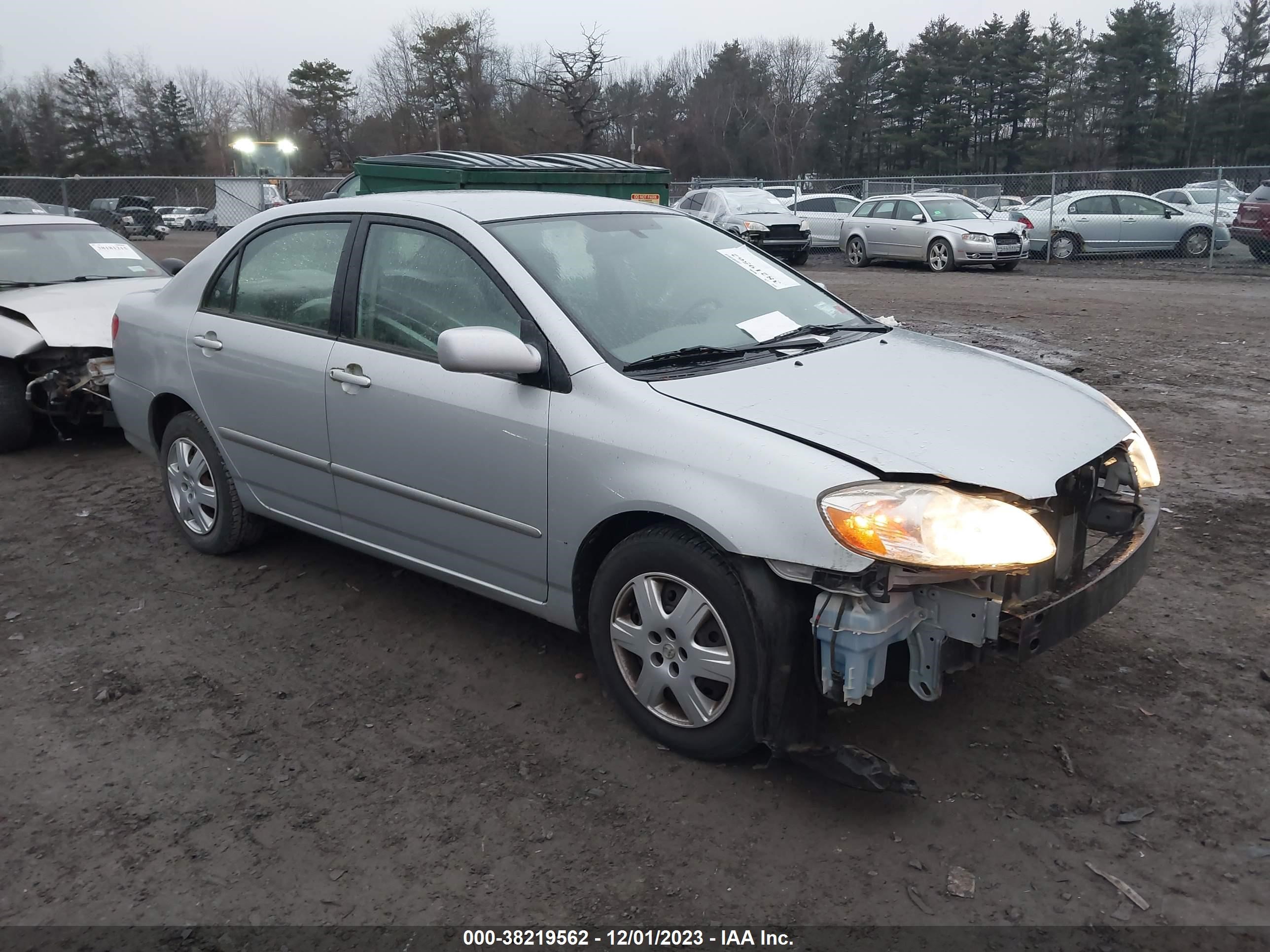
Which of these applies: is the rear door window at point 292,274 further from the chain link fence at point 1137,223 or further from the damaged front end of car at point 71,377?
the chain link fence at point 1137,223

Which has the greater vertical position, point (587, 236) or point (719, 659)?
point (587, 236)

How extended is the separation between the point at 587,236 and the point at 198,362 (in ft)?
6.64

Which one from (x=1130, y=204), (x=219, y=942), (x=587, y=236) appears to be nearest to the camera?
(x=219, y=942)

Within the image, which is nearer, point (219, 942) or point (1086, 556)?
point (219, 942)

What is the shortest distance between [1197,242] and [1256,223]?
1893mm

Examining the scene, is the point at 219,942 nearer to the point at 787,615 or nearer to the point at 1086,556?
the point at 787,615

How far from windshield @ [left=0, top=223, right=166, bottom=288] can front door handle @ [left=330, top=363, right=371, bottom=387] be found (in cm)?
481

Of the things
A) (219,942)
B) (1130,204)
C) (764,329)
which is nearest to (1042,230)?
(1130,204)

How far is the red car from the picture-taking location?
17859 mm

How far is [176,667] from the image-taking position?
3975 millimetres

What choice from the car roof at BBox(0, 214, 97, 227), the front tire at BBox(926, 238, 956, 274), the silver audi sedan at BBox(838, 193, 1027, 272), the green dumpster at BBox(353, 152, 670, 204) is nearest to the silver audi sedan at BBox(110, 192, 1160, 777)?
Result: the green dumpster at BBox(353, 152, 670, 204)

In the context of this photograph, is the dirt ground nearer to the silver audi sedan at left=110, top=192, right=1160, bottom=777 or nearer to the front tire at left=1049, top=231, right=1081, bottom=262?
the silver audi sedan at left=110, top=192, right=1160, bottom=777

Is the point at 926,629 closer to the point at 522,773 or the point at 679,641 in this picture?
the point at 679,641

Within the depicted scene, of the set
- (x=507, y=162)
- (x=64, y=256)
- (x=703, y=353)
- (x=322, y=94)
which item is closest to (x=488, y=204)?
(x=703, y=353)
